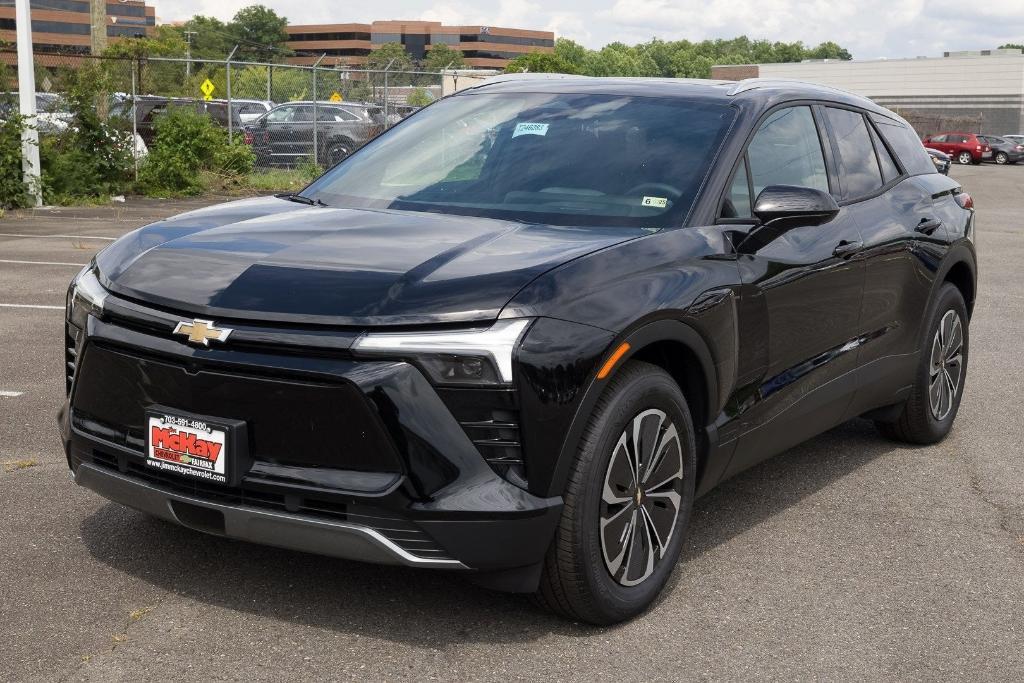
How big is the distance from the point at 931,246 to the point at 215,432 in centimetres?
374

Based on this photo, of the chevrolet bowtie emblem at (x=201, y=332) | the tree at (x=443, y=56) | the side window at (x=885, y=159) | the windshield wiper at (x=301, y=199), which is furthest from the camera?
the tree at (x=443, y=56)

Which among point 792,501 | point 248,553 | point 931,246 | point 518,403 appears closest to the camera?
point 518,403

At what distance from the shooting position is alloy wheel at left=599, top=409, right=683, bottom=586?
149 inches

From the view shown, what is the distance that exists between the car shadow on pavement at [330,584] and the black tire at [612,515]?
16 cm

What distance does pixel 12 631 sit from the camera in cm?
374

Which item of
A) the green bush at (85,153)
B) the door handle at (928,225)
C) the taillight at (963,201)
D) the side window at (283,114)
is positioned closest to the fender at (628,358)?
the door handle at (928,225)

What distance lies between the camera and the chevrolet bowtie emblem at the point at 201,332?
138 inches

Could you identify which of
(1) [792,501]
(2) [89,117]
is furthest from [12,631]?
(2) [89,117]

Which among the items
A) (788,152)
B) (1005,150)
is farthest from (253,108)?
(1005,150)

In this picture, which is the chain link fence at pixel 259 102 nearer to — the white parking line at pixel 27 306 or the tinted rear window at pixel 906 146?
the white parking line at pixel 27 306

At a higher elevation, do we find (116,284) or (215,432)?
(116,284)

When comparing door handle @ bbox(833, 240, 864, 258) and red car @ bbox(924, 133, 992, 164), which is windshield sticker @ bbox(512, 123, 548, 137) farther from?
red car @ bbox(924, 133, 992, 164)

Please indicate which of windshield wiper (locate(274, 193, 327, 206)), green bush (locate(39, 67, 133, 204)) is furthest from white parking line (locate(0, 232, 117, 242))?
windshield wiper (locate(274, 193, 327, 206))

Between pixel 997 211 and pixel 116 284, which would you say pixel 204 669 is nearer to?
pixel 116 284
